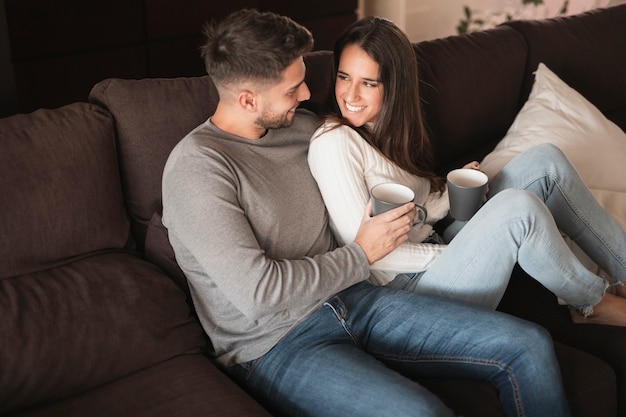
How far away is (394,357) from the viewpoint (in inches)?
64.4

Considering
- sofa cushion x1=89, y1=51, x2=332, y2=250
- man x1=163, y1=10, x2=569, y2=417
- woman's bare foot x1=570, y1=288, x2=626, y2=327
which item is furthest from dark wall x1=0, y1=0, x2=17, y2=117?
woman's bare foot x1=570, y1=288, x2=626, y2=327

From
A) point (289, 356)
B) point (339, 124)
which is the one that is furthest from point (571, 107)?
point (289, 356)

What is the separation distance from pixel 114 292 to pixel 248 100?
0.53m

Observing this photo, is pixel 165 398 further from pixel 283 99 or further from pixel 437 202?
pixel 437 202

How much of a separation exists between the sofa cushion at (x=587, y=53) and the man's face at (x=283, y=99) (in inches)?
48.2

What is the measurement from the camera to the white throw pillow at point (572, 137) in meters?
2.27

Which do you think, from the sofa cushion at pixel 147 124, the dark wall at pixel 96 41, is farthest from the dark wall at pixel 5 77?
the sofa cushion at pixel 147 124

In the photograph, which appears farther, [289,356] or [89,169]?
[89,169]

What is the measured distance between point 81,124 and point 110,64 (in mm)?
1522

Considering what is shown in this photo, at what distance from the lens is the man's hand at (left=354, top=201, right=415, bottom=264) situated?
5.19 ft

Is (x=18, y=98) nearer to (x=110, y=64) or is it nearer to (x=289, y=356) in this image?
(x=110, y=64)

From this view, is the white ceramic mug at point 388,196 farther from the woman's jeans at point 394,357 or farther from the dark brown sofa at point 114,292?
the dark brown sofa at point 114,292

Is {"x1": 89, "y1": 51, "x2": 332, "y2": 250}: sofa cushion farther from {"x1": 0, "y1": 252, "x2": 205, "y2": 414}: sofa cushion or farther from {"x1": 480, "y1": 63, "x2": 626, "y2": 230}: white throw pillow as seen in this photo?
{"x1": 480, "y1": 63, "x2": 626, "y2": 230}: white throw pillow

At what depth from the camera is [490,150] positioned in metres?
2.48
